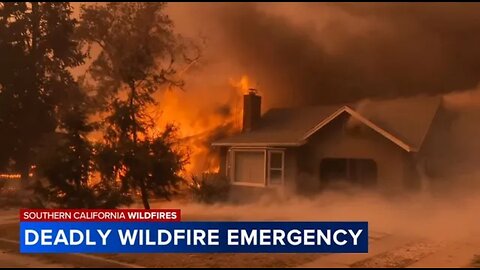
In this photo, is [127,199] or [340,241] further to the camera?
[127,199]

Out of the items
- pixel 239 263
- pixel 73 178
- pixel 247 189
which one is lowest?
pixel 239 263

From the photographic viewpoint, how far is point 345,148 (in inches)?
619

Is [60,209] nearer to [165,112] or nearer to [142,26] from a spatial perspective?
[142,26]

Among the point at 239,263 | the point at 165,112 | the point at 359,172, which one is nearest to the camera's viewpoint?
the point at 239,263

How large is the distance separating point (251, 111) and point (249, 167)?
2.74 m

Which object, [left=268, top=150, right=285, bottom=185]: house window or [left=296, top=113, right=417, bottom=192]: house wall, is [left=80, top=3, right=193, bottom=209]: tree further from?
[left=296, top=113, right=417, bottom=192]: house wall

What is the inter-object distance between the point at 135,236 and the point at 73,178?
258cm

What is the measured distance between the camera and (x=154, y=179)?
11.4 m

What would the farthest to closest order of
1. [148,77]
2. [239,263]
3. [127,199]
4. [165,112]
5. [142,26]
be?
[165,112]
[142,26]
[148,77]
[127,199]
[239,263]

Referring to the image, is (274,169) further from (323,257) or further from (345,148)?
(323,257)

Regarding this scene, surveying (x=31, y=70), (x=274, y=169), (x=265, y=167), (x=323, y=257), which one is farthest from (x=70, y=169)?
(x=31, y=70)

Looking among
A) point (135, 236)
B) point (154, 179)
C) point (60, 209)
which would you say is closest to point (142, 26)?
point (154, 179)

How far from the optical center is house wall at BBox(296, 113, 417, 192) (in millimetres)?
14531

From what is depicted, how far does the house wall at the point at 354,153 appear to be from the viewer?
47.7 ft
